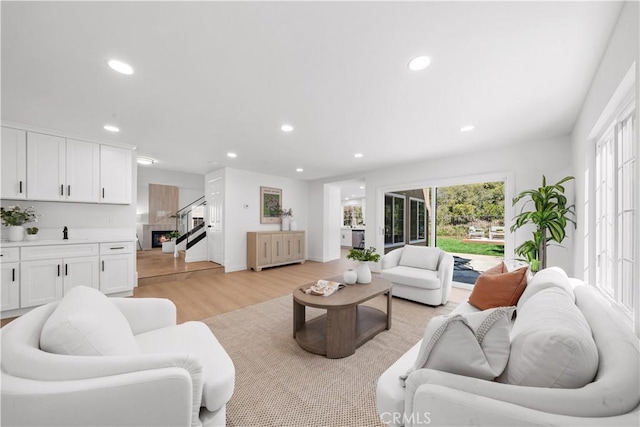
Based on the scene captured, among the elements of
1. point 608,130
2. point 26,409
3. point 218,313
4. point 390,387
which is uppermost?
point 608,130

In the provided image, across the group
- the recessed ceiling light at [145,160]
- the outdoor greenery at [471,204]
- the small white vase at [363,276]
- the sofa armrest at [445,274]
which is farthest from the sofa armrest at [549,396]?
the recessed ceiling light at [145,160]

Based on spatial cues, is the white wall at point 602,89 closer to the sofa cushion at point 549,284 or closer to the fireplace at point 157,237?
Result: the sofa cushion at point 549,284

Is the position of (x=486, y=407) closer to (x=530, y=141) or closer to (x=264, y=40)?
(x=264, y=40)

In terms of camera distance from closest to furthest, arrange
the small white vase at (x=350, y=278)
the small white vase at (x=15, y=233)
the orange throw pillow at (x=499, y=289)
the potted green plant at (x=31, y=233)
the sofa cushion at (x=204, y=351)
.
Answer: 1. the sofa cushion at (x=204, y=351)
2. the orange throw pillow at (x=499, y=289)
3. the small white vase at (x=350, y=278)
4. the small white vase at (x=15, y=233)
5. the potted green plant at (x=31, y=233)

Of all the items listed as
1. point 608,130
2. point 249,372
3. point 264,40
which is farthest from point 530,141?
point 249,372

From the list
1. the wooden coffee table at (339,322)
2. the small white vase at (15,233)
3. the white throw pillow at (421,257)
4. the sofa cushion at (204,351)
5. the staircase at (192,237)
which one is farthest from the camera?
the staircase at (192,237)

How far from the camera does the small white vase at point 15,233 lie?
3.01 m

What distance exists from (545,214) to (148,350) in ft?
13.1

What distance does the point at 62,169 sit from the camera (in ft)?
11.0

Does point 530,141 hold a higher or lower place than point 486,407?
higher

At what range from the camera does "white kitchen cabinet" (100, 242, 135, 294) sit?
11.3ft

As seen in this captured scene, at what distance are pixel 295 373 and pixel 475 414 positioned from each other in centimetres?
144

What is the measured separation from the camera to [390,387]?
111 centimetres

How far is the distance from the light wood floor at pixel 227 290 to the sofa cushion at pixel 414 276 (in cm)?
70
